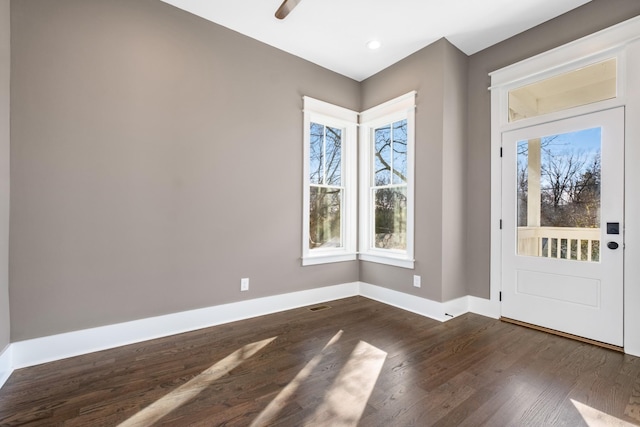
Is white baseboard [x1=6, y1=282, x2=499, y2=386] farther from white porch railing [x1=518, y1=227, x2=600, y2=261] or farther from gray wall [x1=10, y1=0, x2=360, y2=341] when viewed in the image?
white porch railing [x1=518, y1=227, x2=600, y2=261]

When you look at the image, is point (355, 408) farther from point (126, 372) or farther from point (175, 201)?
point (175, 201)

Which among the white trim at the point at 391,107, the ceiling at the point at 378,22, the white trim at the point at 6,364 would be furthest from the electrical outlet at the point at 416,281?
the white trim at the point at 6,364

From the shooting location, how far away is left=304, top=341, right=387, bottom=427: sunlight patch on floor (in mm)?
1610

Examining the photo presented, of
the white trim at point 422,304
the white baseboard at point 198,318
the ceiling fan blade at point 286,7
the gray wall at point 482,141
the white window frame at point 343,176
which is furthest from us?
the white window frame at point 343,176

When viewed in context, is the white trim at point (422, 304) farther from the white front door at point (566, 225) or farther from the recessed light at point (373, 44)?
the recessed light at point (373, 44)

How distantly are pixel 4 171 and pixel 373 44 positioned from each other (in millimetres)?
3351

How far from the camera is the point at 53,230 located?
223 cm

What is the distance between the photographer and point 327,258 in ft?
12.4

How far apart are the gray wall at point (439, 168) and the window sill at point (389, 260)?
0.07 meters

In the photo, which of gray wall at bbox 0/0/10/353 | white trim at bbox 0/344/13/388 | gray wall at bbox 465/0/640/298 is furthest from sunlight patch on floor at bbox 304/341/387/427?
gray wall at bbox 0/0/10/353

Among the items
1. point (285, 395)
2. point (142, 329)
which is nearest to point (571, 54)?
point (285, 395)

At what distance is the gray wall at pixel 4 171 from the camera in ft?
6.54

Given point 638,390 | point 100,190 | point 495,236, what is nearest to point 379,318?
point 495,236

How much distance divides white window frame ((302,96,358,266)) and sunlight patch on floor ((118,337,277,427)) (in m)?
1.39
